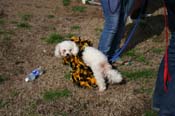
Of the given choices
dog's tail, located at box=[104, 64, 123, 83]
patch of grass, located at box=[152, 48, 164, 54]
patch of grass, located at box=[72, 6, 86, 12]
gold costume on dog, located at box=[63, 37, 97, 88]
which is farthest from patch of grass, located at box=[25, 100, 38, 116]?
patch of grass, located at box=[72, 6, 86, 12]

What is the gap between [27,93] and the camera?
4.45 metres

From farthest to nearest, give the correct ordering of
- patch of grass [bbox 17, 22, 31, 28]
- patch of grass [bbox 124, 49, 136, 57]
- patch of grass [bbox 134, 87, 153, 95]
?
patch of grass [bbox 17, 22, 31, 28] < patch of grass [bbox 124, 49, 136, 57] < patch of grass [bbox 134, 87, 153, 95]

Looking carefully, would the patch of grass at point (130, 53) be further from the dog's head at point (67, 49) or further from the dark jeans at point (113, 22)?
the dog's head at point (67, 49)

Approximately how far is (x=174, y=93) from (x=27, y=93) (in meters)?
1.77

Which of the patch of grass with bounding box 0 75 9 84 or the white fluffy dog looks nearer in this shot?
the white fluffy dog

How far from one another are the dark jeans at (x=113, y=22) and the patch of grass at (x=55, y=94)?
2.99ft

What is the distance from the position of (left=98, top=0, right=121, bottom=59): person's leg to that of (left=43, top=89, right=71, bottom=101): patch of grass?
0.90 meters

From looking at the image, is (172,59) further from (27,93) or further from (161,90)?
(27,93)

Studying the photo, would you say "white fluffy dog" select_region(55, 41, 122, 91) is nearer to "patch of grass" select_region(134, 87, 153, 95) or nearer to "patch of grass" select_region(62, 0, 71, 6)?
"patch of grass" select_region(134, 87, 153, 95)

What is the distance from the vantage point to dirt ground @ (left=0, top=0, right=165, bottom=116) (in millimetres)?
4207

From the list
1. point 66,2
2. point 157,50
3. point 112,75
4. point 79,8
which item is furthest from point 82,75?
point 66,2

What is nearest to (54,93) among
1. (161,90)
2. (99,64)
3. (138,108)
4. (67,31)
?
(99,64)

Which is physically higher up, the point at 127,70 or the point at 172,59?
the point at 172,59

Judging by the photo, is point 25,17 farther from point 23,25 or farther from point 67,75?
point 67,75
